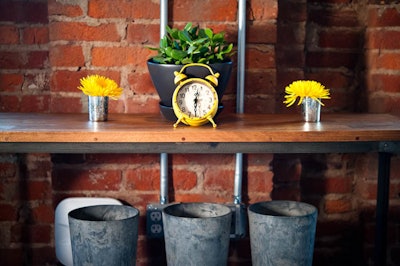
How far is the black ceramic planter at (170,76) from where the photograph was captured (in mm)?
1664

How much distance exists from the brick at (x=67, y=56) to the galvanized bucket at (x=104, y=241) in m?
0.48

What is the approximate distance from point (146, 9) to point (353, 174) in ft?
3.03

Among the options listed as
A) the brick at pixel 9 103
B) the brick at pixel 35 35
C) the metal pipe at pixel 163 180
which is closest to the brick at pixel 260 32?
the metal pipe at pixel 163 180

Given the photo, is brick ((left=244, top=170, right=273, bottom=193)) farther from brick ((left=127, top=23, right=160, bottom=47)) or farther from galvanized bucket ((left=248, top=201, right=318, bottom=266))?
brick ((left=127, top=23, right=160, bottom=47))

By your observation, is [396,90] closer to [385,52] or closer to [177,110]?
[385,52]

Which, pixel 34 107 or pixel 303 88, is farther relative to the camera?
pixel 34 107

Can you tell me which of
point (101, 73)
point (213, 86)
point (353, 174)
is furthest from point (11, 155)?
point (353, 174)

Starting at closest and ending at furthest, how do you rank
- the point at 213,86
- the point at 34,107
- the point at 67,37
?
1. the point at 213,86
2. the point at 67,37
3. the point at 34,107

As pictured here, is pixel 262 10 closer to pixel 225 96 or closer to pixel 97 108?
pixel 225 96

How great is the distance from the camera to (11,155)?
2055 mm

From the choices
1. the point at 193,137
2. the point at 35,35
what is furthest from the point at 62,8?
the point at 193,137

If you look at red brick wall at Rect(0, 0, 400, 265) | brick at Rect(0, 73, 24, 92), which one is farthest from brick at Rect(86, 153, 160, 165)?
brick at Rect(0, 73, 24, 92)

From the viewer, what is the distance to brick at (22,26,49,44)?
2.02 metres

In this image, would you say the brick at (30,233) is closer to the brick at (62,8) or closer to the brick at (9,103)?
the brick at (9,103)
